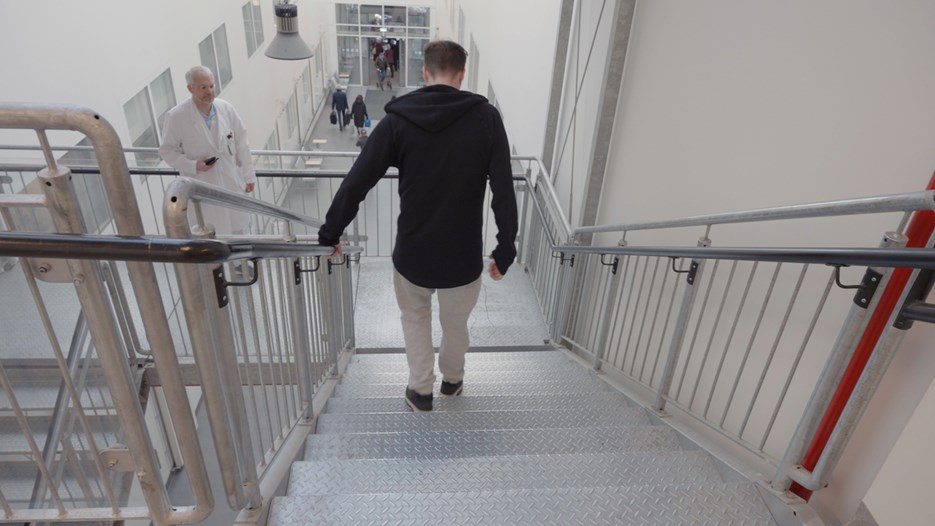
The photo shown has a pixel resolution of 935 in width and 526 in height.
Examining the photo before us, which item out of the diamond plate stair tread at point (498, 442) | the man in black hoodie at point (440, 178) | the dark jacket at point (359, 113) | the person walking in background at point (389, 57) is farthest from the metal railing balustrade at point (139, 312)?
the person walking in background at point (389, 57)

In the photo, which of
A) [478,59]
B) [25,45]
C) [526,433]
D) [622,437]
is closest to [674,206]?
[622,437]

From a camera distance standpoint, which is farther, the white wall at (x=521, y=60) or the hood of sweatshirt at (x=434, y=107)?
the white wall at (x=521, y=60)

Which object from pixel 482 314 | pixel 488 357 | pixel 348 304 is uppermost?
pixel 348 304

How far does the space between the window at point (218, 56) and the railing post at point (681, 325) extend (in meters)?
7.69

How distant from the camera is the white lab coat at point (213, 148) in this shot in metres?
4.31

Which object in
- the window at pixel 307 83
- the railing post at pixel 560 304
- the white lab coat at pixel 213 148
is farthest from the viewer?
the window at pixel 307 83

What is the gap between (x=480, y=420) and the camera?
2992 mm

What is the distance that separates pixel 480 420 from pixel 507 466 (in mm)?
641

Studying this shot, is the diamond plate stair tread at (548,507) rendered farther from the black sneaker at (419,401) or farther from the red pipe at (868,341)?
the black sneaker at (419,401)

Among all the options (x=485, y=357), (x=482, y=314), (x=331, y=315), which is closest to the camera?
(x=331, y=315)

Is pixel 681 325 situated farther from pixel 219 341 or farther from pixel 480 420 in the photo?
pixel 219 341

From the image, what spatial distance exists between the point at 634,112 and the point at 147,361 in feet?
12.2

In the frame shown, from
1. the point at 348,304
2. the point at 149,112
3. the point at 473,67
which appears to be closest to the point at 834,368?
the point at 348,304

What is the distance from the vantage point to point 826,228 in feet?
6.74
